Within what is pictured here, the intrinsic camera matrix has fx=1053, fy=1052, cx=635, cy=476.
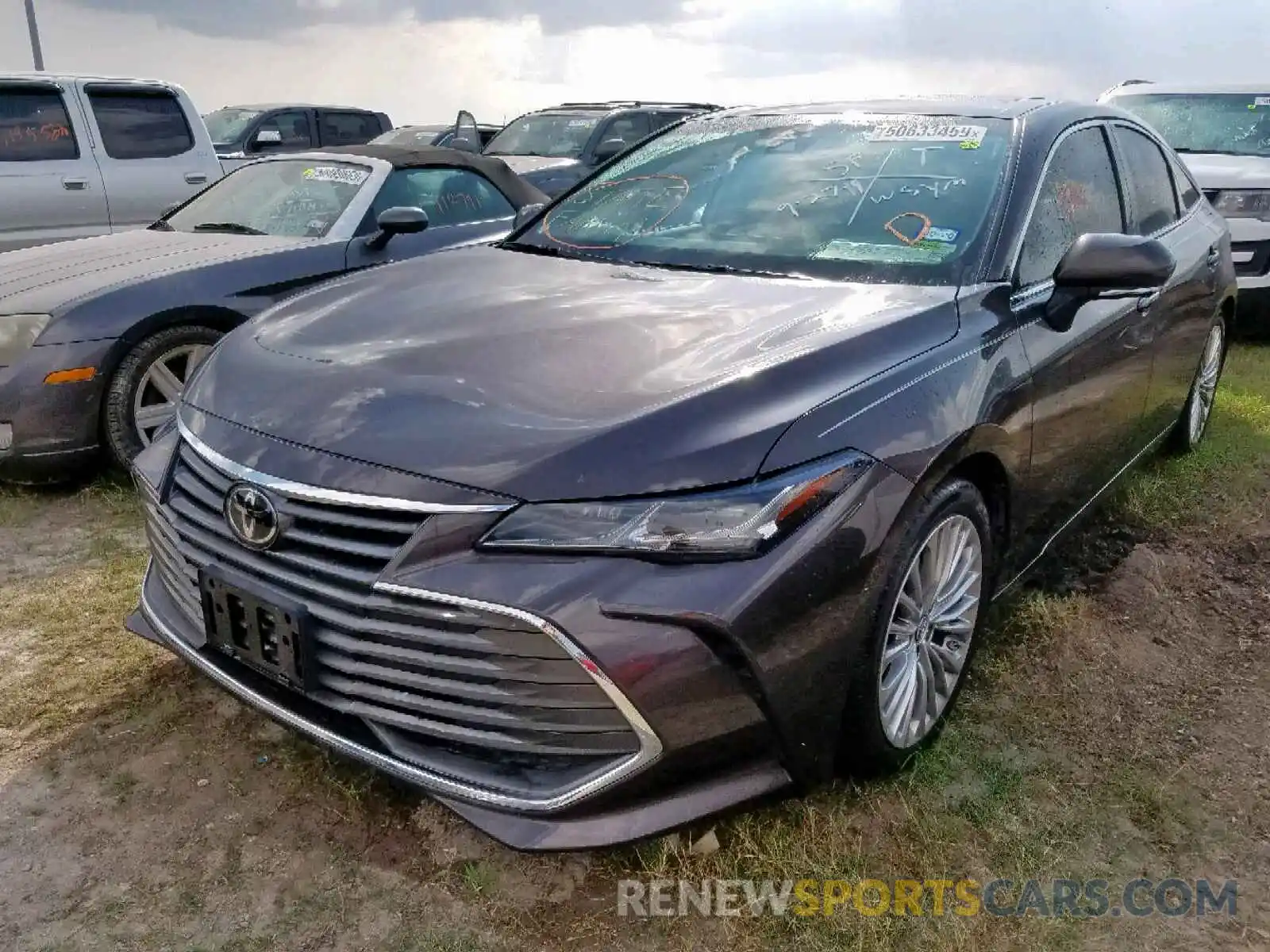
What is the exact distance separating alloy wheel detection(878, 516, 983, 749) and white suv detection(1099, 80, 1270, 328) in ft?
18.0

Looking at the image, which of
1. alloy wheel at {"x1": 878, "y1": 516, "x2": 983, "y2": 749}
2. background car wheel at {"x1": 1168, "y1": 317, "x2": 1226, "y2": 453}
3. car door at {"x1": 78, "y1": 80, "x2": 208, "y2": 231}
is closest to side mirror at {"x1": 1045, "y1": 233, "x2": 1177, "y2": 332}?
alloy wheel at {"x1": 878, "y1": 516, "x2": 983, "y2": 749}

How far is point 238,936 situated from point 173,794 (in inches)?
20.2

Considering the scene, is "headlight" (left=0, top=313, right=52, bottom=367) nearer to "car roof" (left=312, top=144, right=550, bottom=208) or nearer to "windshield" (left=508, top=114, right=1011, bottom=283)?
"car roof" (left=312, top=144, right=550, bottom=208)

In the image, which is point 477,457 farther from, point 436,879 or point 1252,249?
point 1252,249

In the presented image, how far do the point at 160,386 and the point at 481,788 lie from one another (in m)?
3.18

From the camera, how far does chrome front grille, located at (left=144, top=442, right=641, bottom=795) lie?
6.10ft

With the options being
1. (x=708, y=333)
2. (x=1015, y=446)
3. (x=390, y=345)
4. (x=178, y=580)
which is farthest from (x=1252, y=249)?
(x=178, y=580)

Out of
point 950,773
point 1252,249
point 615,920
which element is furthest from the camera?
point 1252,249

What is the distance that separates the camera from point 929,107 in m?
3.31

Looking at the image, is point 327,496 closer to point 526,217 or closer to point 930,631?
point 930,631

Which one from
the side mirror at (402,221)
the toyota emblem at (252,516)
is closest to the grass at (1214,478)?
the side mirror at (402,221)

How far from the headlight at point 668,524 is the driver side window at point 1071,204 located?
124cm

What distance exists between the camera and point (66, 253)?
15.6 ft

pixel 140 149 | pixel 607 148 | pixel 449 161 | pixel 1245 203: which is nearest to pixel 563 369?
pixel 449 161
